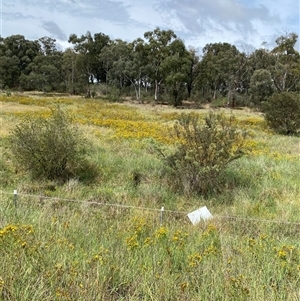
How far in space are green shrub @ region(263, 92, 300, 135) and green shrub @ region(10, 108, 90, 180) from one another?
15.0 meters

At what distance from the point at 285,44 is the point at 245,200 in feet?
127

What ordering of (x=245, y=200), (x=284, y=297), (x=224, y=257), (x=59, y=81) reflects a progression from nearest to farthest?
1. (x=284, y=297)
2. (x=224, y=257)
3. (x=245, y=200)
4. (x=59, y=81)

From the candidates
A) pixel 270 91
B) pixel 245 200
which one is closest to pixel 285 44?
pixel 270 91

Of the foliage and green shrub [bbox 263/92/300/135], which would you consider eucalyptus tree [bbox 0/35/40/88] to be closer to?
the foliage

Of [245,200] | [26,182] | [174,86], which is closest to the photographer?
[245,200]

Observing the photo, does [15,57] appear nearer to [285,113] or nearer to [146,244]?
[285,113]

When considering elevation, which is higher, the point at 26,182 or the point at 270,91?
the point at 270,91

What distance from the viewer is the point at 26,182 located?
7.67m

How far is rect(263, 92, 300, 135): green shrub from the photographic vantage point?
770 inches

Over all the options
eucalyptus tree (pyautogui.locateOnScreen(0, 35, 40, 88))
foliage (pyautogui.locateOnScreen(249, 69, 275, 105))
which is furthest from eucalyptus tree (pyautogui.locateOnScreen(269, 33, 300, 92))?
eucalyptus tree (pyautogui.locateOnScreen(0, 35, 40, 88))

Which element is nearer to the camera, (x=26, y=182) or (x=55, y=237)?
(x=55, y=237)

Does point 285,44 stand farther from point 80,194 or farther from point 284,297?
point 284,297

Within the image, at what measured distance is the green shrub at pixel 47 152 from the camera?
26.8ft

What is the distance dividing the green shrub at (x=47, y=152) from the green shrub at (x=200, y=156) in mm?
2387
